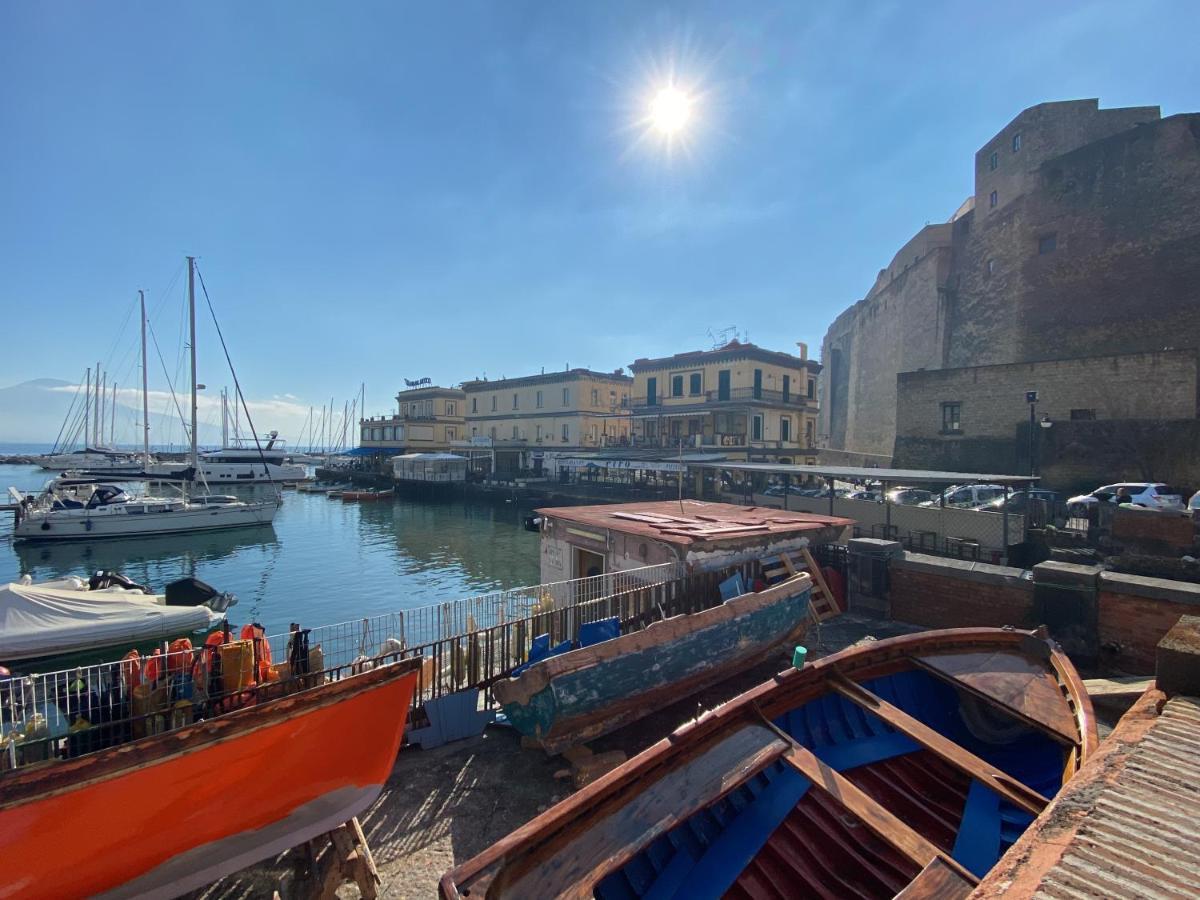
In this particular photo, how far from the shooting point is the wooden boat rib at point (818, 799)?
11.0ft

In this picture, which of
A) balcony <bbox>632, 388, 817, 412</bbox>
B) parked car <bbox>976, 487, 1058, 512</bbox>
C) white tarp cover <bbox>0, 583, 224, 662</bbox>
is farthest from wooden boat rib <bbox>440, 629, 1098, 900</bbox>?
balcony <bbox>632, 388, 817, 412</bbox>

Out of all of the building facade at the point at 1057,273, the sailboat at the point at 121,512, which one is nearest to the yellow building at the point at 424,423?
the sailboat at the point at 121,512

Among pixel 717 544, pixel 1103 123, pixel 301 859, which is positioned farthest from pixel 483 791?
pixel 1103 123

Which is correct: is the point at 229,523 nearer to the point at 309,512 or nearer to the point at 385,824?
the point at 309,512

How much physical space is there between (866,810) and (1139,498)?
24.6 meters

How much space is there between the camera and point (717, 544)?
405 inches

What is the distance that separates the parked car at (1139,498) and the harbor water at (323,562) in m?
22.6

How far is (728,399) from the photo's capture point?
38531mm

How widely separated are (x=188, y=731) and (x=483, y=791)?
10.2ft

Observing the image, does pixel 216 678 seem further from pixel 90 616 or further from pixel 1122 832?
pixel 90 616

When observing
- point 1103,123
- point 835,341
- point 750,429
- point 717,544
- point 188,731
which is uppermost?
point 1103,123

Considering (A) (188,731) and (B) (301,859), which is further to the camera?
(B) (301,859)

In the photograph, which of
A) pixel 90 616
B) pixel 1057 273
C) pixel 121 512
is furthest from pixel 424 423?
pixel 1057 273

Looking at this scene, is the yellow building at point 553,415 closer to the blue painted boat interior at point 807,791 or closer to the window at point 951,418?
the window at point 951,418
